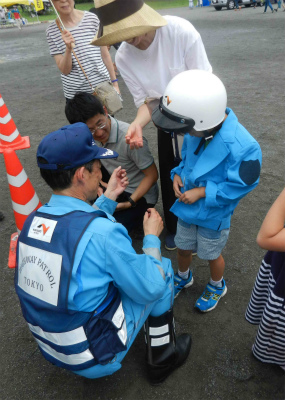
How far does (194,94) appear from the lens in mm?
1765

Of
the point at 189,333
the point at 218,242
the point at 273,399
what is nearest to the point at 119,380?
the point at 189,333

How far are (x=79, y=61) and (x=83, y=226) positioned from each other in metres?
2.57

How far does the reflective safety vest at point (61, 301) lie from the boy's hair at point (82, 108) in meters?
1.14

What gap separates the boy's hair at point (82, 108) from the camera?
2.39m

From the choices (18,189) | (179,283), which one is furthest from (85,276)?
(18,189)

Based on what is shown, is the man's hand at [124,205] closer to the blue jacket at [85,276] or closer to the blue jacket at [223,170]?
the blue jacket at [223,170]

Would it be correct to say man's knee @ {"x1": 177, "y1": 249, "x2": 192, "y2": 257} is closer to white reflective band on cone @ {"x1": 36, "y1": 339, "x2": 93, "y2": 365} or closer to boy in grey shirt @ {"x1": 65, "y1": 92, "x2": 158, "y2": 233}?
boy in grey shirt @ {"x1": 65, "y1": 92, "x2": 158, "y2": 233}

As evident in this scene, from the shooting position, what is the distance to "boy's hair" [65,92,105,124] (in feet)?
7.86

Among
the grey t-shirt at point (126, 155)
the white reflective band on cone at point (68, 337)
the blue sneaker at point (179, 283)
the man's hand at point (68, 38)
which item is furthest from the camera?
the man's hand at point (68, 38)

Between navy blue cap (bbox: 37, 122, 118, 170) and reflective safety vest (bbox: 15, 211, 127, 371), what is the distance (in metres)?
0.26

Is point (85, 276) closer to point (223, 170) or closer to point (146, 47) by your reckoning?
point (223, 170)

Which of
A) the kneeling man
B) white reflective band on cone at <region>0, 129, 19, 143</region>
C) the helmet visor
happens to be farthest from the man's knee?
white reflective band on cone at <region>0, 129, 19, 143</region>

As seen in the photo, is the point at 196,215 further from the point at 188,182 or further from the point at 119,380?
the point at 119,380

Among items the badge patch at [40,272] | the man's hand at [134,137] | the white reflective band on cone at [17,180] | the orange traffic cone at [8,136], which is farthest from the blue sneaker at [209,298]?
the orange traffic cone at [8,136]
